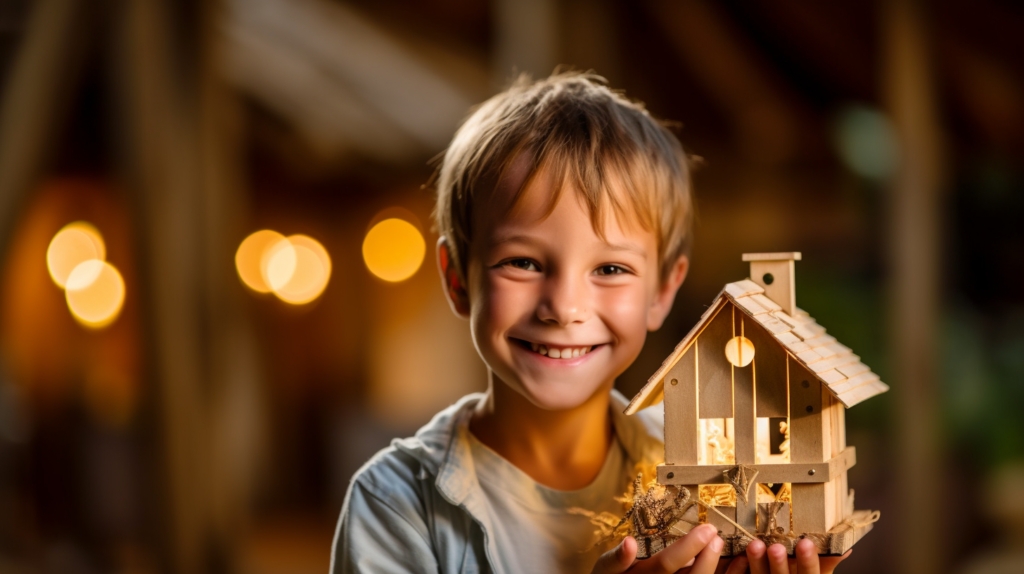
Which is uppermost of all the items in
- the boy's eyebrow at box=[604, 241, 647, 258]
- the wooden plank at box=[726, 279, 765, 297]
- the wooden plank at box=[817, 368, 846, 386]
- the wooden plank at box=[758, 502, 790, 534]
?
the boy's eyebrow at box=[604, 241, 647, 258]

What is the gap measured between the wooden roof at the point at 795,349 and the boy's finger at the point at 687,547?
0.50 feet

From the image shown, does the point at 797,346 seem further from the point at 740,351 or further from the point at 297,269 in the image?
the point at 297,269

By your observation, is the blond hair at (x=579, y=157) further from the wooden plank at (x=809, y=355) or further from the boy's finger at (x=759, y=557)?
the boy's finger at (x=759, y=557)

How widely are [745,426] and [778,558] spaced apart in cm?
16

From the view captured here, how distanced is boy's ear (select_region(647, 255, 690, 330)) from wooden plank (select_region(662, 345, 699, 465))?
157 mm

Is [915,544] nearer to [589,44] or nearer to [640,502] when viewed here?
[589,44]

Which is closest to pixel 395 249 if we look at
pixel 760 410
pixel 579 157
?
pixel 579 157

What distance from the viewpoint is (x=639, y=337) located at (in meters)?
1.25

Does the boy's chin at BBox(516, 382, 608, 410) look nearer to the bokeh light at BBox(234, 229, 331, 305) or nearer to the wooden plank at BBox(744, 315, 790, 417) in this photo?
the wooden plank at BBox(744, 315, 790, 417)

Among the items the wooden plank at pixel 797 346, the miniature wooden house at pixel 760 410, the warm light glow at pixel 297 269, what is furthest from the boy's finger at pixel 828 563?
the warm light glow at pixel 297 269

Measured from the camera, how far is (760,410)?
44.7 inches

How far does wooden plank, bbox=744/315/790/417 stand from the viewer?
1123mm

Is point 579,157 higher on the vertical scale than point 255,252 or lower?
lower

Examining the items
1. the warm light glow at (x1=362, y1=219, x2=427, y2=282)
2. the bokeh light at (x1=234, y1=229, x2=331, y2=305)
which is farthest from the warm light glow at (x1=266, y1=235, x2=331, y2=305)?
the warm light glow at (x1=362, y1=219, x2=427, y2=282)
